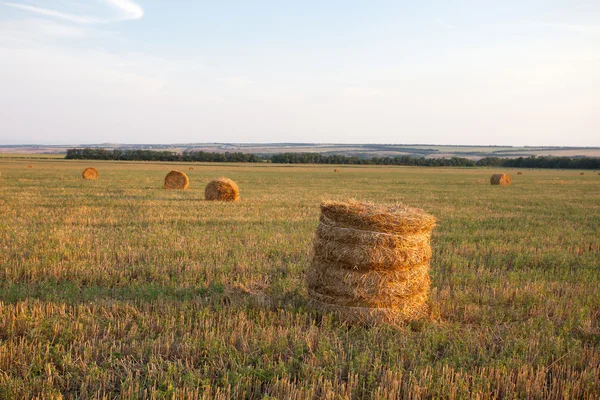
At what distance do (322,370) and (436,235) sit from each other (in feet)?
30.7

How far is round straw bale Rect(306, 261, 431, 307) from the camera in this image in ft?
21.4

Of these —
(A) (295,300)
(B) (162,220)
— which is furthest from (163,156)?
(A) (295,300)

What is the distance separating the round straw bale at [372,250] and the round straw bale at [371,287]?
11 centimetres

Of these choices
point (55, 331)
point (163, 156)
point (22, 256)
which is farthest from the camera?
point (163, 156)

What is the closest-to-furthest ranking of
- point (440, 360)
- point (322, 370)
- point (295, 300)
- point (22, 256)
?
point (322, 370)
point (440, 360)
point (295, 300)
point (22, 256)

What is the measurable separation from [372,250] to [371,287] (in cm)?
48

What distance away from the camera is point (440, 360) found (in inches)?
205

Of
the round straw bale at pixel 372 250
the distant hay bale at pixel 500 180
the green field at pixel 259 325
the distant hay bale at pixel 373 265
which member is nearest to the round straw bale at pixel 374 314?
the distant hay bale at pixel 373 265

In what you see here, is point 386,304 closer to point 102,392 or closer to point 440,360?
point 440,360

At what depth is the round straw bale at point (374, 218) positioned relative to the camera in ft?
21.7

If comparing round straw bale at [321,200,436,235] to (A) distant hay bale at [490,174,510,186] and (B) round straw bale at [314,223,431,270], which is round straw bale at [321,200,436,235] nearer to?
(B) round straw bale at [314,223,431,270]

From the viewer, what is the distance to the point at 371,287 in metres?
6.51

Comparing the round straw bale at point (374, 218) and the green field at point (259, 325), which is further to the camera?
the round straw bale at point (374, 218)

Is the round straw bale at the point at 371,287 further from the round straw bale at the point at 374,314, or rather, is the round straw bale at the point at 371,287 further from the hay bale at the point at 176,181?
the hay bale at the point at 176,181
